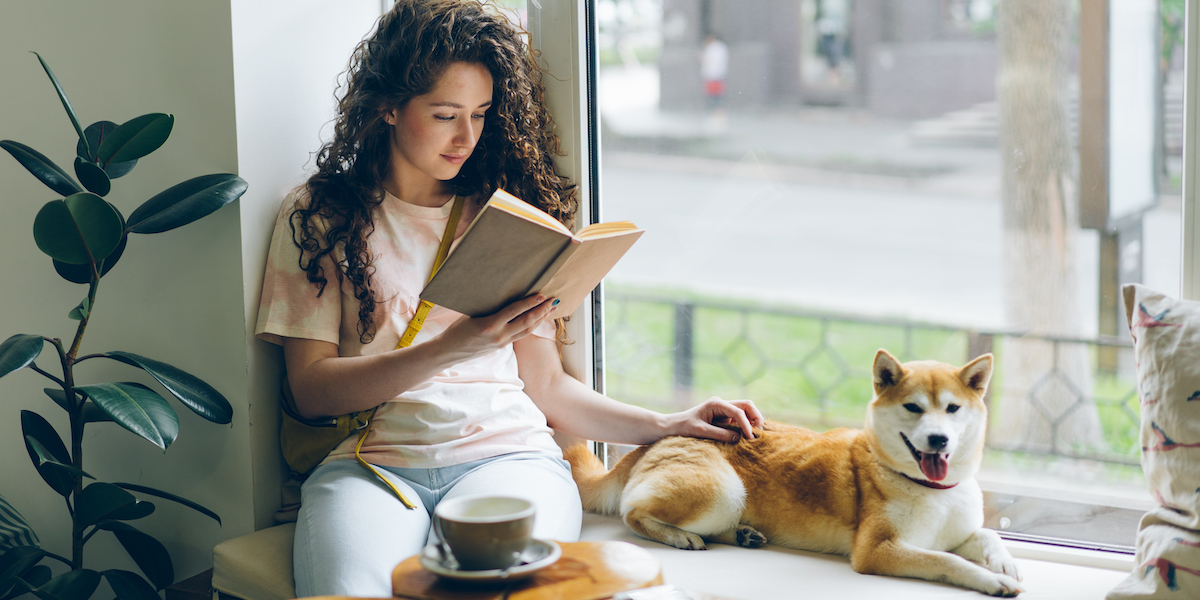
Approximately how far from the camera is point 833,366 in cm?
161

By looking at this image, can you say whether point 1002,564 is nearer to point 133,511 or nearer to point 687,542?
point 687,542

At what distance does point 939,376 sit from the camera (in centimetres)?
129

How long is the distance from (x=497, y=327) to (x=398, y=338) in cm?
35

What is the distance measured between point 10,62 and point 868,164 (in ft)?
5.65

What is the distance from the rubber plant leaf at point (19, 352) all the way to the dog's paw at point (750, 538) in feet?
3.79

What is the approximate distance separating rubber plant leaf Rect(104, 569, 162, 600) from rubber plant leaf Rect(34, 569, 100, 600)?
0.03m

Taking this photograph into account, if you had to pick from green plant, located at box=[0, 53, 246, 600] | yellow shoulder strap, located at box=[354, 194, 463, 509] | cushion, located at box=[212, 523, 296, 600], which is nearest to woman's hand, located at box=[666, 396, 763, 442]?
yellow shoulder strap, located at box=[354, 194, 463, 509]

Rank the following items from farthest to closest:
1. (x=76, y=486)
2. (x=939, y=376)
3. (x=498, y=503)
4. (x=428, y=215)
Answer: (x=428, y=215) < (x=76, y=486) < (x=939, y=376) < (x=498, y=503)

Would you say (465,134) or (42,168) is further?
(465,134)

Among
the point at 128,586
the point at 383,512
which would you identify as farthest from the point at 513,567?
the point at 128,586

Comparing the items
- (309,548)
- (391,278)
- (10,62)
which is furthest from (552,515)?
(10,62)

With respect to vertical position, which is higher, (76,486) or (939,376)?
(939,376)

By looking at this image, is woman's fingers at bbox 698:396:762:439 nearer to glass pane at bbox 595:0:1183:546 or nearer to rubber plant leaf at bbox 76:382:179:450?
glass pane at bbox 595:0:1183:546

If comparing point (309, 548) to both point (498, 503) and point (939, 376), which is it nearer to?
point (498, 503)
